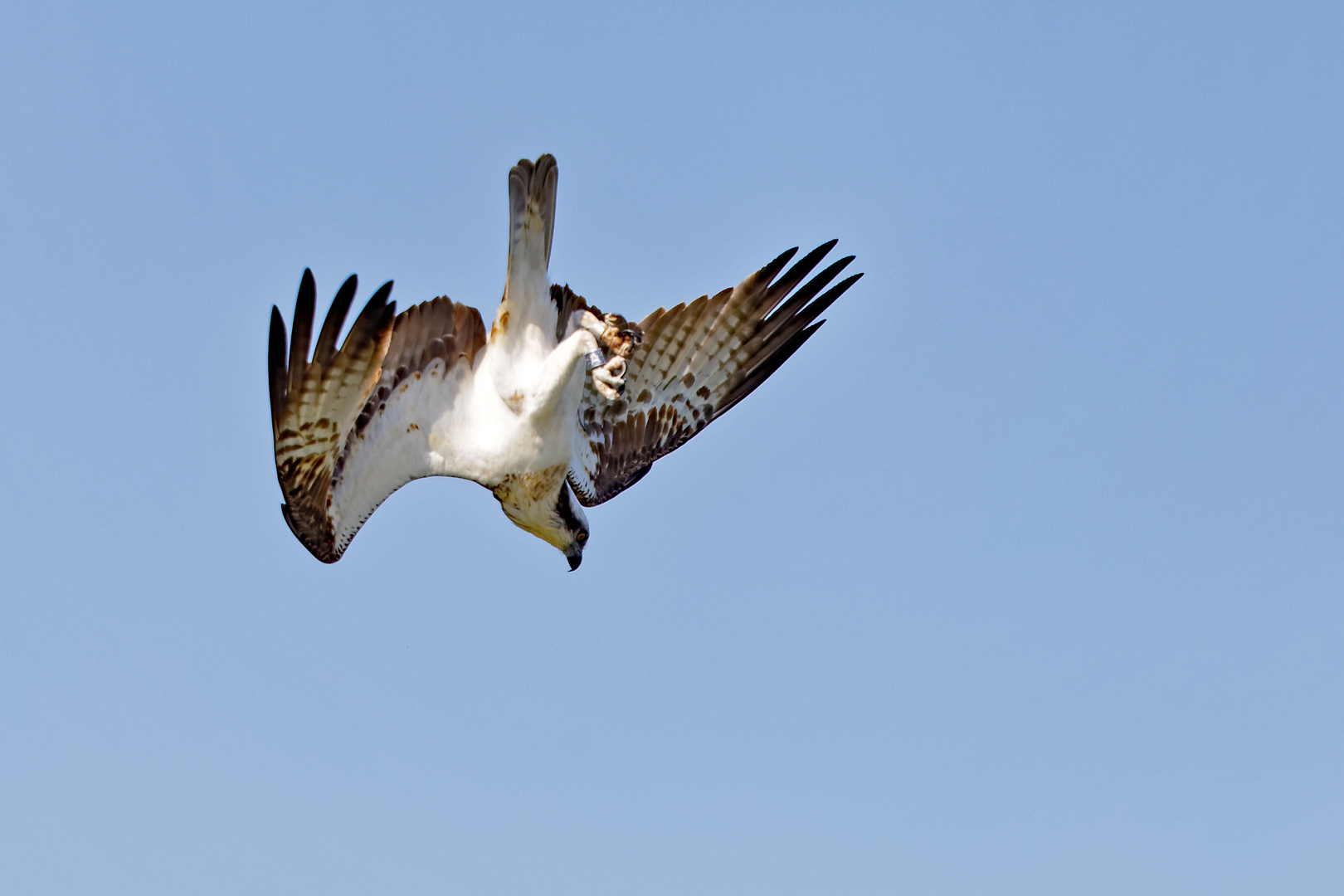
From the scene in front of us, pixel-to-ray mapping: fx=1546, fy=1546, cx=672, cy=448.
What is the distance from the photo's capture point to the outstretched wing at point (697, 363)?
1088 centimetres

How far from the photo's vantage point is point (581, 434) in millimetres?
10695

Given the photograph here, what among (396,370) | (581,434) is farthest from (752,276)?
(396,370)

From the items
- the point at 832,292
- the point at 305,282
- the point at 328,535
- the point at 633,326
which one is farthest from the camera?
the point at 832,292

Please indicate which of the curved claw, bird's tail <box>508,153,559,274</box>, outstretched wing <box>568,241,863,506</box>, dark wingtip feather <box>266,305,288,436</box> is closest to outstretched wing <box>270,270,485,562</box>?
dark wingtip feather <box>266,305,288,436</box>

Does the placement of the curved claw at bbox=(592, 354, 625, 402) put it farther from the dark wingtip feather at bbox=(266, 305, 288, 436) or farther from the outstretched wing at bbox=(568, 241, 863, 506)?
the dark wingtip feather at bbox=(266, 305, 288, 436)

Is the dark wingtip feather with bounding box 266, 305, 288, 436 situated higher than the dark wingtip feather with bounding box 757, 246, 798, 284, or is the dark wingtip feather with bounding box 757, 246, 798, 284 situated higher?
the dark wingtip feather with bounding box 757, 246, 798, 284

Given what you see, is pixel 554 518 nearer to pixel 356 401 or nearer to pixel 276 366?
pixel 356 401

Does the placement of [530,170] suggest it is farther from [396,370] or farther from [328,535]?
[328,535]

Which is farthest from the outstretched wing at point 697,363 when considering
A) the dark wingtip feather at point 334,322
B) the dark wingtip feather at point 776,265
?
the dark wingtip feather at point 334,322

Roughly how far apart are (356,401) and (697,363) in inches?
107

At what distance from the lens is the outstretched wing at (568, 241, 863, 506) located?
10875 millimetres

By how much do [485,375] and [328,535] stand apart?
1.41 meters

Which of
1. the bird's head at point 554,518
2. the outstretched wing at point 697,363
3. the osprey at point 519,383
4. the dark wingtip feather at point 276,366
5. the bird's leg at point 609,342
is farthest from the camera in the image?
the outstretched wing at point 697,363

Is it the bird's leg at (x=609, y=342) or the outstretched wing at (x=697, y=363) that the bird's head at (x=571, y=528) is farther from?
the bird's leg at (x=609, y=342)
